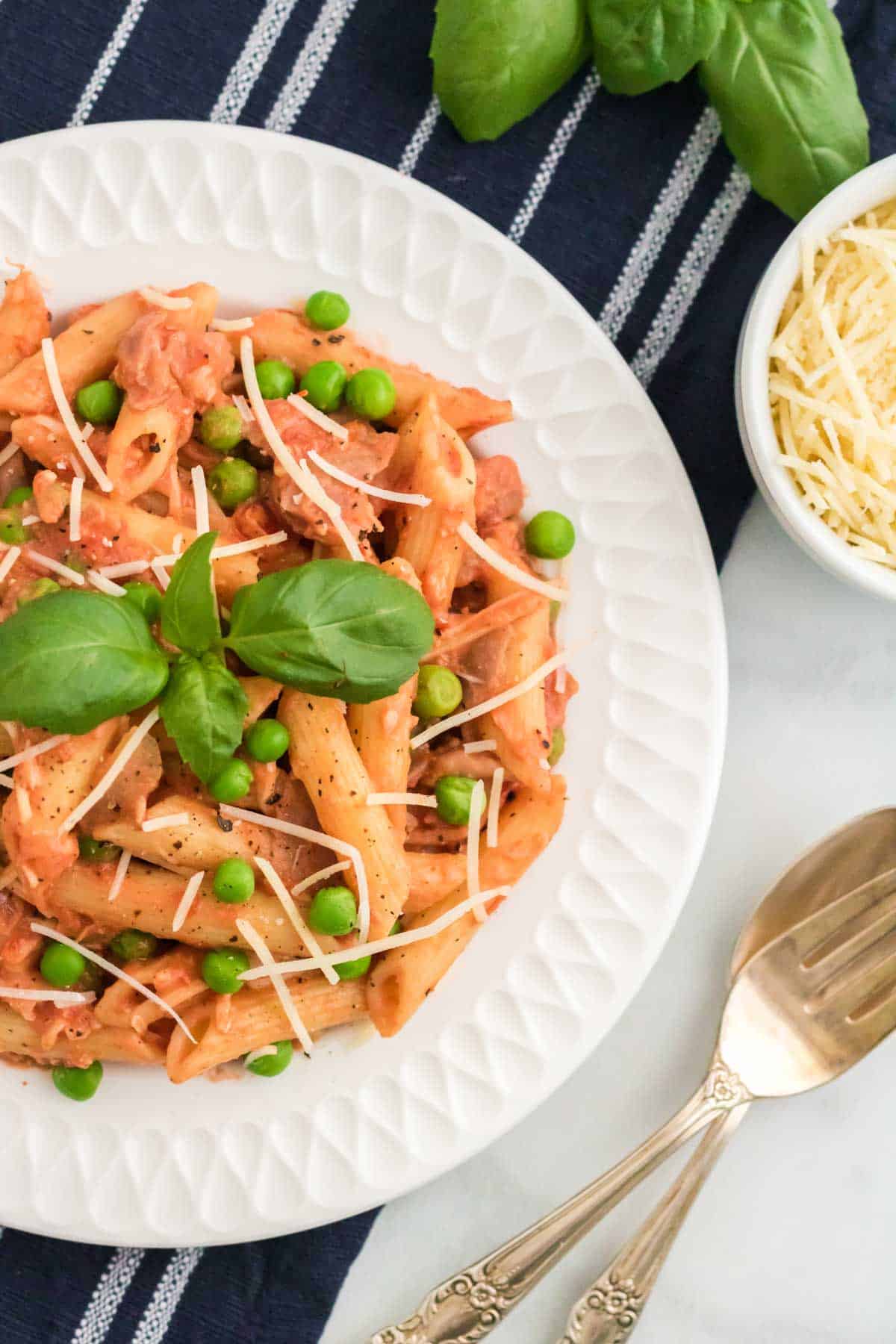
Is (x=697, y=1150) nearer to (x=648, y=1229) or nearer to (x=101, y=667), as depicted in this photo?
(x=648, y=1229)

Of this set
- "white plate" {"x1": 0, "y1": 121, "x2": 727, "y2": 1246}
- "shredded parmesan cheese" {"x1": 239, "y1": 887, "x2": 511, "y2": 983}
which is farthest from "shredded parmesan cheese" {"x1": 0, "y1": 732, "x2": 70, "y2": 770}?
"white plate" {"x1": 0, "y1": 121, "x2": 727, "y2": 1246}

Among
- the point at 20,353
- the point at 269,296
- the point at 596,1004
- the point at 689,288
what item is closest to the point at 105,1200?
the point at 596,1004

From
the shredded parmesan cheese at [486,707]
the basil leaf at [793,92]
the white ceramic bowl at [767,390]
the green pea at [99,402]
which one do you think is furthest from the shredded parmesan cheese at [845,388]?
the green pea at [99,402]

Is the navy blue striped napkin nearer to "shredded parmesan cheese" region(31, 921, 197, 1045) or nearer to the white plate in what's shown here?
the white plate

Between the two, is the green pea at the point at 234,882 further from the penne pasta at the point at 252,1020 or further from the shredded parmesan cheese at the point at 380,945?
the penne pasta at the point at 252,1020

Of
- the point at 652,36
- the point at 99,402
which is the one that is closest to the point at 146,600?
the point at 99,402
